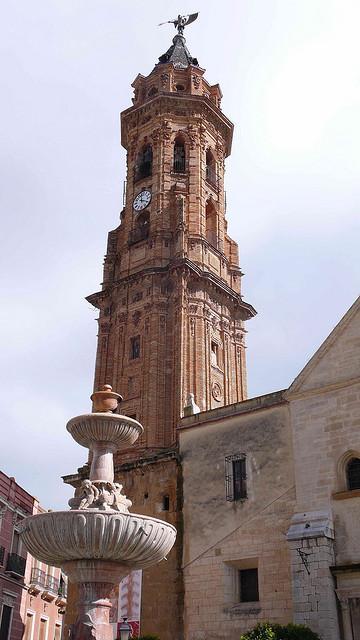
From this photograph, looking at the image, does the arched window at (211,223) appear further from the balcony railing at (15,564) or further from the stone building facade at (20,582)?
the balcony railing at (15,564)

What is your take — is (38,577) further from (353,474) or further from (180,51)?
(180,51)

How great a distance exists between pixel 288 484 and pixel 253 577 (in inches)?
102

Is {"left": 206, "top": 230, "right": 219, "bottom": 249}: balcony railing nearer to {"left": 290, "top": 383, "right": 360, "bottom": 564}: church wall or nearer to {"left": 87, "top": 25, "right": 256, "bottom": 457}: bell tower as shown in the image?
{"left": 87, "top": 25, "right": 256, "bottom": 457}: bell tower

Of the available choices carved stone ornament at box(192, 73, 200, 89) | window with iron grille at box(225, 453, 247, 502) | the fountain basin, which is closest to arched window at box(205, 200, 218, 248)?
carved stone ornament at box(192, 73, 200, 89)

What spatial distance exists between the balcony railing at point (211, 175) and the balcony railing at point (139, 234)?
4.82 m

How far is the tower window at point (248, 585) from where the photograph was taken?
17.5 meters

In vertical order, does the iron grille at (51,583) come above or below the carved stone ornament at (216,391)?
below

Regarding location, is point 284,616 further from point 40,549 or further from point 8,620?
point 8,620

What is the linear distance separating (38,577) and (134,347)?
1102cm

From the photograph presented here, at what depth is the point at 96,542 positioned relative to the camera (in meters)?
10.9

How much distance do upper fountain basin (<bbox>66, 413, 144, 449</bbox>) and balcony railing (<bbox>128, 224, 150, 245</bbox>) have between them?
2368cm

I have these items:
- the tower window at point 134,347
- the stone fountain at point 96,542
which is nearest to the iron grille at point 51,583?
the tower window at point 134,347

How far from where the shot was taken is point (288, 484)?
17453 mm

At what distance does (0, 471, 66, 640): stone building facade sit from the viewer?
25.1 m
